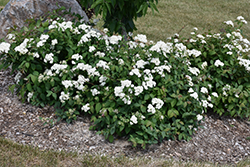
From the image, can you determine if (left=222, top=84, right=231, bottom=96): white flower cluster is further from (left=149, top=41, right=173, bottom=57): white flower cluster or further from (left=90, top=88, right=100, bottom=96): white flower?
(left=90, top=88, right=100, bottom=96): white flower

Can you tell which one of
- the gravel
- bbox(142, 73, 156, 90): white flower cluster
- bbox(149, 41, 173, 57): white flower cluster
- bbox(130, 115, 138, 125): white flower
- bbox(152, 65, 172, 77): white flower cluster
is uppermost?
bbox(149, 41, 173, 57): white flower cluster

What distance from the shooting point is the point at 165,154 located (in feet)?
10.5

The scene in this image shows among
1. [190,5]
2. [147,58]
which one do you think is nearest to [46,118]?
[147,58]

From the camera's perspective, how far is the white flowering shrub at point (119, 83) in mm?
3196

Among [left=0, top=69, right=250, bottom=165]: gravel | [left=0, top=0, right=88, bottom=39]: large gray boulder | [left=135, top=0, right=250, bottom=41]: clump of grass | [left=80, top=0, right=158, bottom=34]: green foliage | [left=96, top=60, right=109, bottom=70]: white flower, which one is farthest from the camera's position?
[left=135, top=0, right=250, bottom=41]: clump of grass

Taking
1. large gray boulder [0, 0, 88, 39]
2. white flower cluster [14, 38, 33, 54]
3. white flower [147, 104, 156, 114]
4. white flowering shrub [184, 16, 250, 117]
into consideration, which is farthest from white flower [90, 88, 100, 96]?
large gray boulder [0, 0, 88, 39]

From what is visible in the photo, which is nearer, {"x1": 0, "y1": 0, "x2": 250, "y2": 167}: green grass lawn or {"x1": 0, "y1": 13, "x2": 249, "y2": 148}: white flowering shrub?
{"x1": 0, "y1": 0, "x2": 250, "y2": 167}: green grass lawn

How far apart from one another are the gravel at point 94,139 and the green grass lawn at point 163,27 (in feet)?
0.51

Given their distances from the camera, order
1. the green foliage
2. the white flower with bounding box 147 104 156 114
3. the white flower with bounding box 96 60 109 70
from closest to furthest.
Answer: the white flower with bounding box 147 104 156 114 → the white flower with bounding box 96 60 109 70 → the green foliage

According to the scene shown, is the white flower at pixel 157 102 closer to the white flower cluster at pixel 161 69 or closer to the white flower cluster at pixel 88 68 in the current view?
the white flower cluster at pixel 161 69

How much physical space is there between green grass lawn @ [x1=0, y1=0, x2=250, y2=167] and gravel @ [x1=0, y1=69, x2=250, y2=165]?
0.51 feet

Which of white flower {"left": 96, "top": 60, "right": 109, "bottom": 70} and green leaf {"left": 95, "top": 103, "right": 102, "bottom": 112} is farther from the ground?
white flower {"left": 96, "top": 60, "right": 109, "bottom": 70}

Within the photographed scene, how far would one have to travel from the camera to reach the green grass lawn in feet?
9.43

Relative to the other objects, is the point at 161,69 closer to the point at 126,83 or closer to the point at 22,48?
the point at 126,83
